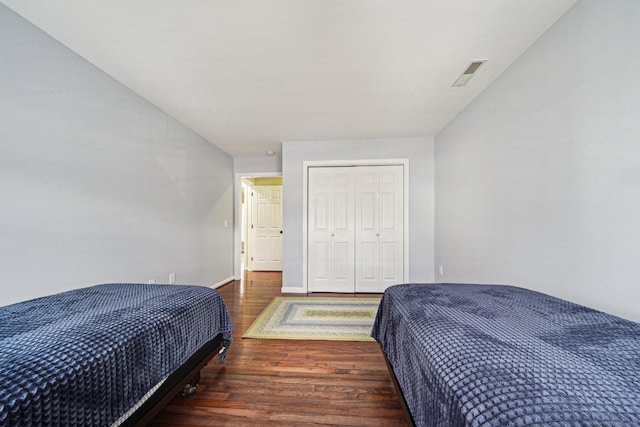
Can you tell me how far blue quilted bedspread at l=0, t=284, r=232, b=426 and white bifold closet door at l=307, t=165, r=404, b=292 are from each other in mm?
2585

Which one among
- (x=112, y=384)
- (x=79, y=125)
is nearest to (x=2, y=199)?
(x=79, y=125)

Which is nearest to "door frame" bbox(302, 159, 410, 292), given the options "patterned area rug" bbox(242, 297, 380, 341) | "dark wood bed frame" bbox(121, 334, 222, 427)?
"patterned area rug" bbox(242, 297, 380, 341)

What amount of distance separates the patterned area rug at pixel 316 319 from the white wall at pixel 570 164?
1.33 metres

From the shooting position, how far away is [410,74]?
219 cm

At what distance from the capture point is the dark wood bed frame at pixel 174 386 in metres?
1.00

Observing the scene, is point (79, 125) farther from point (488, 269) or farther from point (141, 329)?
point (488, 269)

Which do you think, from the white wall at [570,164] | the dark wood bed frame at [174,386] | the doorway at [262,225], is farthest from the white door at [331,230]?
the dark wood bed frame at [174,386]

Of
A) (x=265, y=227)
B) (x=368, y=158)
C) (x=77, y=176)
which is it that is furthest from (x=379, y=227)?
(x=77, y=176)

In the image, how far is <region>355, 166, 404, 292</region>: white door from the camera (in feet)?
12.7

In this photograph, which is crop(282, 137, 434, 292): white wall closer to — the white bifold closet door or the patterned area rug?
the white bifold closet door

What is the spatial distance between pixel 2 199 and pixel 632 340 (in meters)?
3.10

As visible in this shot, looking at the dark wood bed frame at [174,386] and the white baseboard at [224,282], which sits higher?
the dark wood bed frame at [174,386]

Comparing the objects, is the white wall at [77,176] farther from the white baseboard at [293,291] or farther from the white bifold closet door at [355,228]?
the white bifold closet door at [355,228]

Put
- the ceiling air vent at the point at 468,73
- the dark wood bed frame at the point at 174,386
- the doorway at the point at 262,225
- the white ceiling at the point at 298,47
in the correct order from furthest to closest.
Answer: the doorway at the point at 262,225 → the ceiling air vent at the point at 468,73 → the white ceiling at the point at 298,47 → the dark wood bed frame at the point at 174,386
